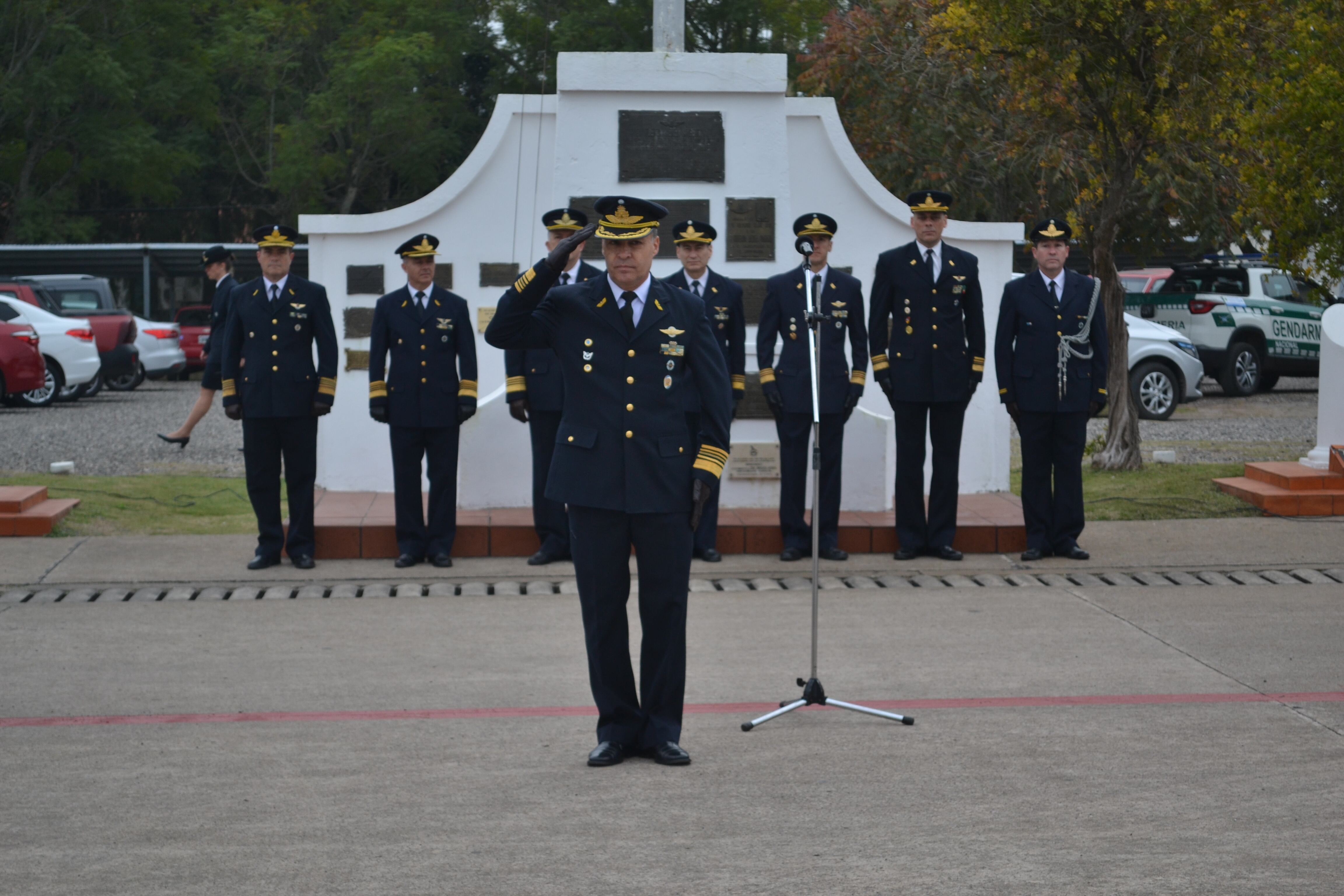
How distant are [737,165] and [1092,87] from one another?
3112 millimetres

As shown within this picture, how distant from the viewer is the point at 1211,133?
510 inches

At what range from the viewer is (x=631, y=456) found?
5613 millimetres

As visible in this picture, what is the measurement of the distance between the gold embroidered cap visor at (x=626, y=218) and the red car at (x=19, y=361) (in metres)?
17.5

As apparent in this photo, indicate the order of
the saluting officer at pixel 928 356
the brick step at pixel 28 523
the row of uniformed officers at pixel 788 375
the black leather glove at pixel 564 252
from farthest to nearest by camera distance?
the brick step at pixel 28 523, the saluting officer at pixel 928 356, the row of uniformed officers at pixel 788 375, the black leather glove at pixel 564 252

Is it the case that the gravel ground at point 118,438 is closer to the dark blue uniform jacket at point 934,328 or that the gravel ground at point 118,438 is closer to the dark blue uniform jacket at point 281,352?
the dark blue uniform jacket at point 281,352

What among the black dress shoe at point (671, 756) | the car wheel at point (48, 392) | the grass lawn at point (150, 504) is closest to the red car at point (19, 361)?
the car wheel at point (48, 392)

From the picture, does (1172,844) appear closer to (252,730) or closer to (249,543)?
(252,730)

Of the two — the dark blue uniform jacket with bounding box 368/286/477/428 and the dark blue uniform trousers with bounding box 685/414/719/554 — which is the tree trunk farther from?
the dark blue uniform jacket with bounding box 368/286/477/428

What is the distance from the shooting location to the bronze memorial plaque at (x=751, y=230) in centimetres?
1096

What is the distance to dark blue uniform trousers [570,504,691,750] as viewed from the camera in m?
5.68

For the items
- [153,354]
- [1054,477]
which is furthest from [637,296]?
[153,354]

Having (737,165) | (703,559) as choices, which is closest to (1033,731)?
(703,559)

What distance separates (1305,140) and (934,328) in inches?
134

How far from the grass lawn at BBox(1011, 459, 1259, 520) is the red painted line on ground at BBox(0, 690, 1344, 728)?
4.83 meters
